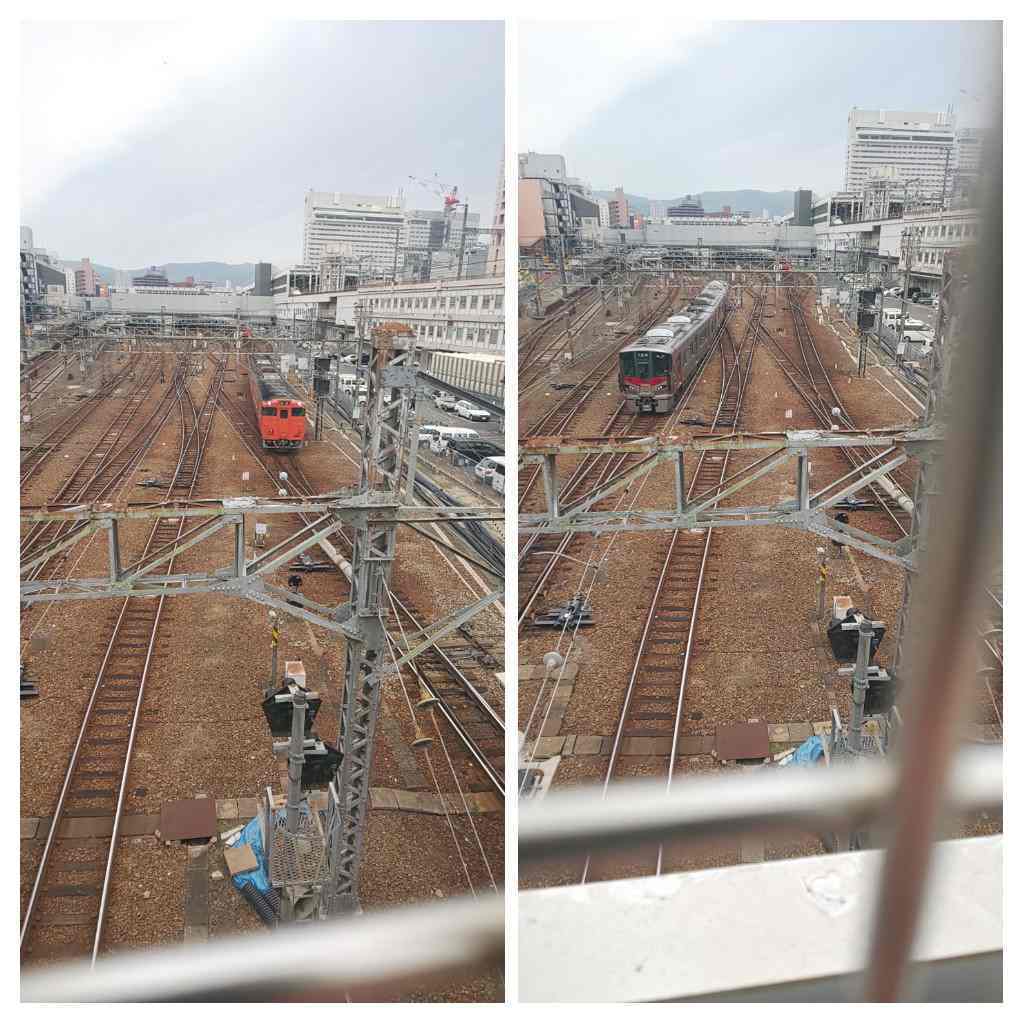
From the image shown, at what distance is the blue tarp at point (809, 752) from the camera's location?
13.1 feet

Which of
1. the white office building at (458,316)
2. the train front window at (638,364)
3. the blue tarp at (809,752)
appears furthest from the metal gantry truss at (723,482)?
the train front window at (638,364)

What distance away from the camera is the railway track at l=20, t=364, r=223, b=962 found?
11.4 feet

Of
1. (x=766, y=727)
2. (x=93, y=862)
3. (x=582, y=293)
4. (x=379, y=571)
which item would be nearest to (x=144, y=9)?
(x=379, y=571)

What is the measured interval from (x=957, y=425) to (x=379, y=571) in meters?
2.23

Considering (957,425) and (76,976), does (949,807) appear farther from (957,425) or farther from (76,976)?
(76,976)

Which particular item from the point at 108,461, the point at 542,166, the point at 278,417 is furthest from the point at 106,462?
the point at 542,166

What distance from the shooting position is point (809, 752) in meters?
4.08

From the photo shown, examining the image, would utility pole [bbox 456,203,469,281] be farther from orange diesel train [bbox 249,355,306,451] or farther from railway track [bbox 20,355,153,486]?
orange diesel train [bbox 249,355,306,451]

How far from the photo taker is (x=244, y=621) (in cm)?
613

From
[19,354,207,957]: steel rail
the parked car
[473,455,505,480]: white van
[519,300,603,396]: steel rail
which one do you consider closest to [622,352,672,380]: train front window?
[519,300,603,396]: steel rail

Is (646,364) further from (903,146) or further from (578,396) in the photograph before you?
(903,146)

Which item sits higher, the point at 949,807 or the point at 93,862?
the point at 949,807

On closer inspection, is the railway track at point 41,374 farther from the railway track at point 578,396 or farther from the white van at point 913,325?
the white van at point 913,325

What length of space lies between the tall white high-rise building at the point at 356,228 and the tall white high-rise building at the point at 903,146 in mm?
2073
